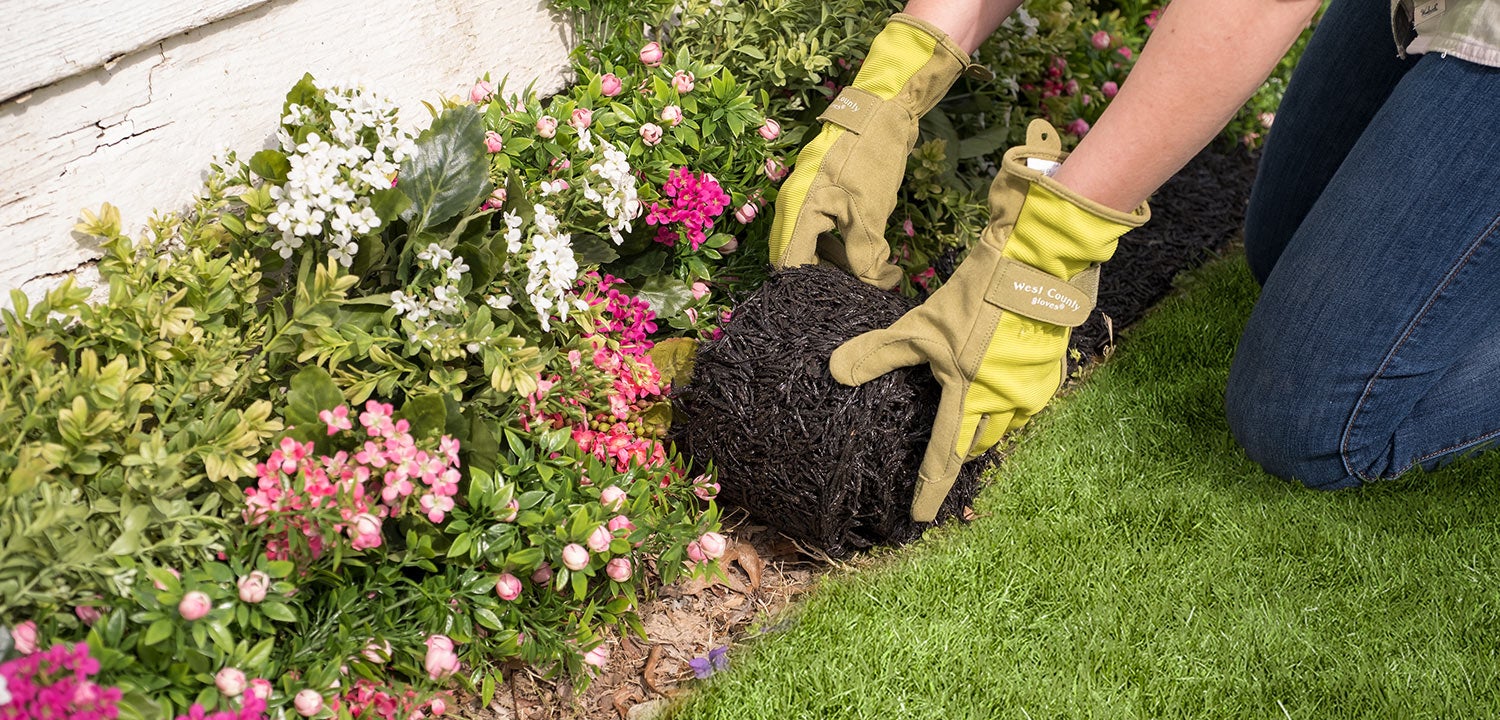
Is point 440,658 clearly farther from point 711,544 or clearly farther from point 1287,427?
point 1287,427

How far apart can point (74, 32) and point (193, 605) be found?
0.85 meters

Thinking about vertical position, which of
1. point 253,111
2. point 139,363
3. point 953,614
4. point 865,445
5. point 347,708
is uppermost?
point 253,111

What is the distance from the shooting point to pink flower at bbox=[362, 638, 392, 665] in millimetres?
1589

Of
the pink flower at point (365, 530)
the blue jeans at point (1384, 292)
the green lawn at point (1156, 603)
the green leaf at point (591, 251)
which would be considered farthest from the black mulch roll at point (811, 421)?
the pink flower at point (365, 530)

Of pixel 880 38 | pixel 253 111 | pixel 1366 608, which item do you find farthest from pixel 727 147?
pixel 1366 608

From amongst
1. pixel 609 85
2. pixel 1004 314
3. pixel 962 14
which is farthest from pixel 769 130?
pixel 1004 314

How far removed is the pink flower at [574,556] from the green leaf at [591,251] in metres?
0.62

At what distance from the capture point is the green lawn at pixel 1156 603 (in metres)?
1.78

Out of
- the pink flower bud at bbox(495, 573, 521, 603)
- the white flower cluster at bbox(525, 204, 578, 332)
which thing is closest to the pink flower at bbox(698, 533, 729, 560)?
the pink flower bud at bbox(495, 573, 521, 603)

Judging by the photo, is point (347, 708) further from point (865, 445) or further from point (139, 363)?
point (865, 445)

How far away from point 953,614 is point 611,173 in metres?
0.96

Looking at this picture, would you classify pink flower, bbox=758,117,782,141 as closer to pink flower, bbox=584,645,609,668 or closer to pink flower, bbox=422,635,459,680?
pink flower, bbox=584,645,609,668

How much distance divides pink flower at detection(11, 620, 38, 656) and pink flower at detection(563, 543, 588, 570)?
0.67 m

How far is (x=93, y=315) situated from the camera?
156 centimetres
